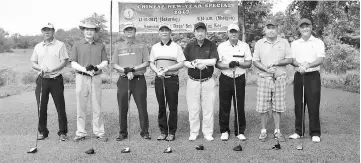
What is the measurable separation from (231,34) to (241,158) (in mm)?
2137

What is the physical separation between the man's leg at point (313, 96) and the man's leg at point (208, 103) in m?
1.61

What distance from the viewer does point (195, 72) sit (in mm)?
6500

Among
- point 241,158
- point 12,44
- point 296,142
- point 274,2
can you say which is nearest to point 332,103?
point 296,142

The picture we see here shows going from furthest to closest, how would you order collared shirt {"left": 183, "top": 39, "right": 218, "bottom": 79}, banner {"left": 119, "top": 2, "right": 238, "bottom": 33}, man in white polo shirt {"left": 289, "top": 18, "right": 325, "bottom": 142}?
banner {"left": 119, "top": 2, "right": 238, "bottom": 33} → collared shirt {"left": 183, "top": 39, "right": 218, "bottom": 79} → man in white polo shirt {"left": 289, "top": 18, "right": 325, "bottom": 142}

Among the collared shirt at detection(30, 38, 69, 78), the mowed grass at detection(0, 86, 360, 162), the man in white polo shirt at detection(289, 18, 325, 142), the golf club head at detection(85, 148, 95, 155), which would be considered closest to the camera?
the mowed grass at detection(0, 86, 360, 162)

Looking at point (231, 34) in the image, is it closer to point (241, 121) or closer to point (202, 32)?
point (202, 32)

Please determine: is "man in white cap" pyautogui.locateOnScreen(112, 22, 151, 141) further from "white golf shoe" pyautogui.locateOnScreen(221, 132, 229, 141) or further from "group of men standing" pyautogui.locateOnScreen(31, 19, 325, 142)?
"white golf shoe" pyautogui.locateOnScreen(221, 132, 229, 141)

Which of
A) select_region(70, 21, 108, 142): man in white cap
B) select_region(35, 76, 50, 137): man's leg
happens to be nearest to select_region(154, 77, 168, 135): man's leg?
select_region(70, 21, 108, 142): man in white cap

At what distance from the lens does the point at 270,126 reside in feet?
24.9

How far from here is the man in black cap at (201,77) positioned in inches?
251

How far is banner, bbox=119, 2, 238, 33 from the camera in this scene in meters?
10.9

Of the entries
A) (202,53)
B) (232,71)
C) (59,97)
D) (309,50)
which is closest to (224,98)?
(232,71)

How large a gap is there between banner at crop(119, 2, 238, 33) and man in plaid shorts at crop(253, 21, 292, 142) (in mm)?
4597

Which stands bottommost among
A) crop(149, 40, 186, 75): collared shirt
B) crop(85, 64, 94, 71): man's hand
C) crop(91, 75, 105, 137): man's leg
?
crop(91, 75, 105, 137): man's leg
